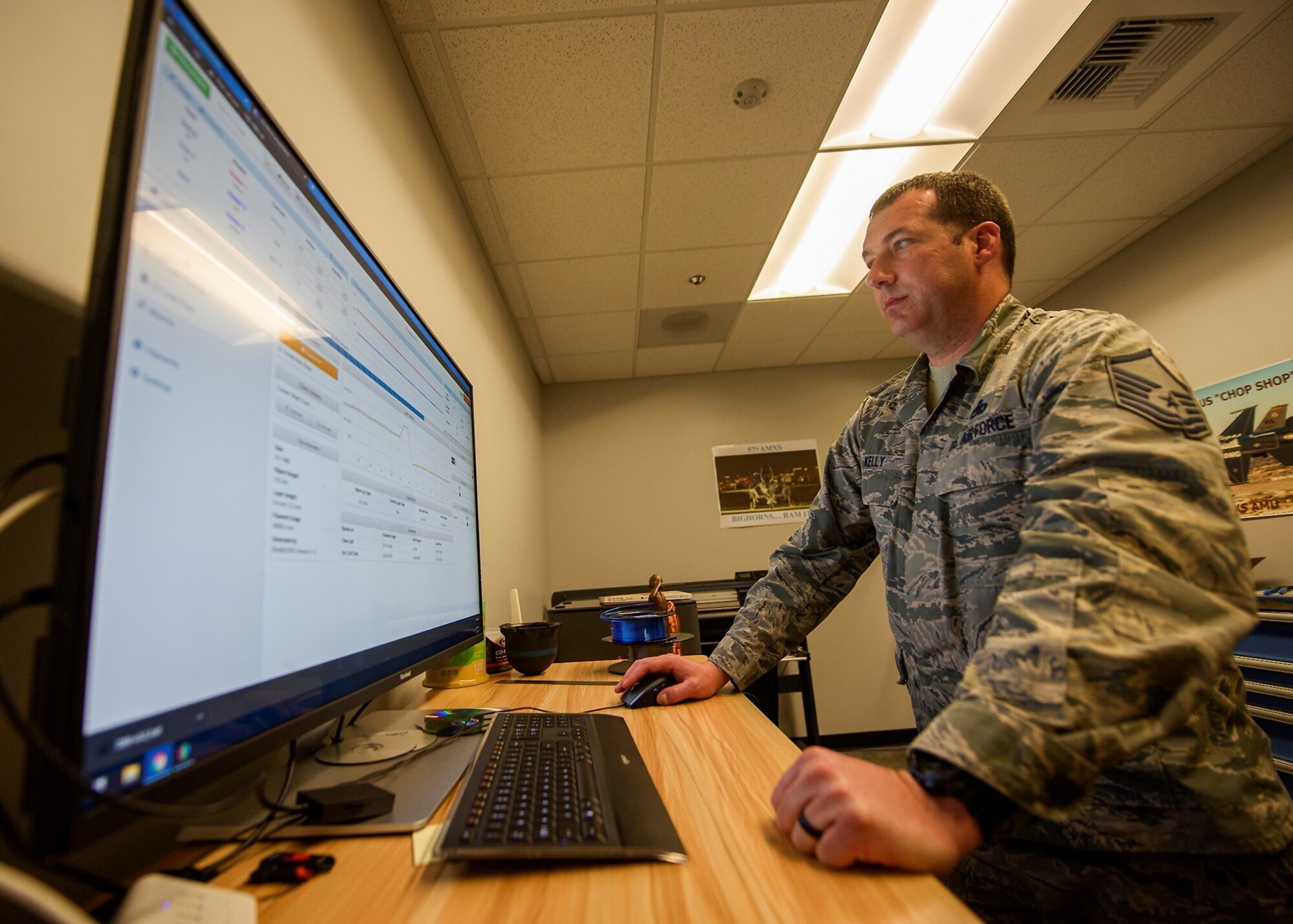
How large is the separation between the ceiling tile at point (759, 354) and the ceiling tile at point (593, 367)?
60 cm

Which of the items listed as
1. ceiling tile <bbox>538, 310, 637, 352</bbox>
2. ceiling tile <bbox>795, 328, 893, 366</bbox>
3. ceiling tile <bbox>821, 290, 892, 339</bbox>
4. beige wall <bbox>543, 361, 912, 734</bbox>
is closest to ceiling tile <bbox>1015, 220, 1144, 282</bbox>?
ceiling tile <bbox>821, 290, 892, 339</bbox>

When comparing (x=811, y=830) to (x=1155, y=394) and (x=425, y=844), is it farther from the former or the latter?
(x=1155, y=394)

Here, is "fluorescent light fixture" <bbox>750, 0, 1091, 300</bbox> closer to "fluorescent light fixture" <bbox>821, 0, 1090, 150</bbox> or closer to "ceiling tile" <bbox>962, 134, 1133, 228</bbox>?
"fluorescent light fixture" <bbox>821, 0, 1090, 150</bbox>

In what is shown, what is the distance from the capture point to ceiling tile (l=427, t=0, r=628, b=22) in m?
1.27

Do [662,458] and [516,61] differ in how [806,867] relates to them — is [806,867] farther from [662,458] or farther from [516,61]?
[662,458]

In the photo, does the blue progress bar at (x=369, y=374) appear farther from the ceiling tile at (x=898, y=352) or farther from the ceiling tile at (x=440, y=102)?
the ceiling tile at (x=898, y=352)

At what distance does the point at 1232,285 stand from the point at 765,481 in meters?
2.23

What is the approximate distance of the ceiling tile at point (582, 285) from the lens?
233 centimetres

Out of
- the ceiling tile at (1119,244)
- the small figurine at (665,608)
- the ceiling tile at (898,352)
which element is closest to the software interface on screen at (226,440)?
the small figurine at (665,608)

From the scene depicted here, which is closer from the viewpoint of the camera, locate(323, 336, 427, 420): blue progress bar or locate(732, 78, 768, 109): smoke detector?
locate(323, 336, 427, 420): blue progress bar

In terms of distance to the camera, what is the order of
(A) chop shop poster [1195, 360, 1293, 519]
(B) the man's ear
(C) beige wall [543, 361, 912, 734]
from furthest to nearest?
(C) beige wall [543, 361, 912, 734] → (A) chop shop poster [1195, 360, 1293, 519] → (B) the man's ear

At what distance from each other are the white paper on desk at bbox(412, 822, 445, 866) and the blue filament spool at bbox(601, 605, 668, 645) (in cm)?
79

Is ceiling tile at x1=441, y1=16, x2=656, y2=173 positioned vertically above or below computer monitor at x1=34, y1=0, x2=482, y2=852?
above

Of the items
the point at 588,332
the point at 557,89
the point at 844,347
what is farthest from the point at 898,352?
the point at 557,89
